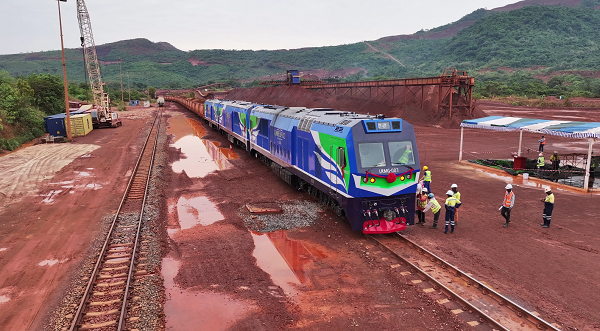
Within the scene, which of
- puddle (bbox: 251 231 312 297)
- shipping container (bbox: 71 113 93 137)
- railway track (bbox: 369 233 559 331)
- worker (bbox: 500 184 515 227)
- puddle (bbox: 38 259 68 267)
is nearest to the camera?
railway track (bbox: 369 233 559 331)

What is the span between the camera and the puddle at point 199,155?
1000 inches

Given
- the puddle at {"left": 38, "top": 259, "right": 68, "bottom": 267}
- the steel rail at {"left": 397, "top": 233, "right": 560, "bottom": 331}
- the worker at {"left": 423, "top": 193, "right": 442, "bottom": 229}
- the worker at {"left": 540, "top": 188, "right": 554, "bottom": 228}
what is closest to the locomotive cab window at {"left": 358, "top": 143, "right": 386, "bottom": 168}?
the worker at {"left": 423, "top": 193, "right": 442, "bottom": 229}

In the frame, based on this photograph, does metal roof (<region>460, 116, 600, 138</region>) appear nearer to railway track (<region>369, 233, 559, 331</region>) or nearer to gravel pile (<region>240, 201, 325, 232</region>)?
railway track (<region>369, 233, 559, 331</region>)

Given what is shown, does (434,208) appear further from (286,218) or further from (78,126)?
→ (78,126)

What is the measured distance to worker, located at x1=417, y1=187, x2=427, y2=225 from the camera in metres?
14.3

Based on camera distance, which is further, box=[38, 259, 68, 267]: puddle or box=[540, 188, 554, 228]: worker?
box=[540, 188, 554, 228]: worker

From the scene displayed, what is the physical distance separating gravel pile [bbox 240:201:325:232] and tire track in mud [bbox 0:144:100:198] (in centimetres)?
1294

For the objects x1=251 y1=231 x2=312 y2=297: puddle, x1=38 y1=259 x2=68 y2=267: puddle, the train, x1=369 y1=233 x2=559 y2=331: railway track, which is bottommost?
x1=251 y1=231 x2=312 y2=297: puddle

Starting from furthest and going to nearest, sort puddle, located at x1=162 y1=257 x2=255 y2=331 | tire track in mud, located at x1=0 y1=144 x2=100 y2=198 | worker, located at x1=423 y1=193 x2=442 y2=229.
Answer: tire track in mud, located at x1=0 y1=144 x2=100 y2=198 → worker, located at x1=423 y1=193 x2=442 y2=229 → puddle, located at x1=162 y1=257 x2=255 y2=331

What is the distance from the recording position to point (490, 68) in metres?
123

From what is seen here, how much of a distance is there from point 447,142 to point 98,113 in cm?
4343

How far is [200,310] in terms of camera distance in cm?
898

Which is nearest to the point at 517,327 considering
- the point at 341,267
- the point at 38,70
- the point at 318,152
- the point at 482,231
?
the point at 341,267

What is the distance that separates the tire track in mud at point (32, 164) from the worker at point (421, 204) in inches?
753
